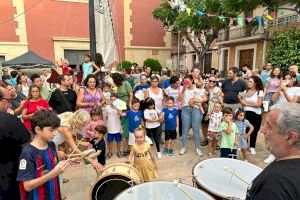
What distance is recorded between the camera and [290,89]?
4992mm

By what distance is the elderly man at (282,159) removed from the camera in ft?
4.00

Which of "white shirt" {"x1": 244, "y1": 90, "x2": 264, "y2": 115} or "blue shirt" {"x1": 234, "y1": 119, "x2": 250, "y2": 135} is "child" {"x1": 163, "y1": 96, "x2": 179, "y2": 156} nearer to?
"blue shirt" {"x1": 234, "y1": 119, "x2": 250, "y2": 135}

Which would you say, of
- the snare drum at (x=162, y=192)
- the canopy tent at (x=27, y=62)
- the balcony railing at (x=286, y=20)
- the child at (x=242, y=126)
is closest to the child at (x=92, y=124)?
the snare drum at (x=162, y=192)

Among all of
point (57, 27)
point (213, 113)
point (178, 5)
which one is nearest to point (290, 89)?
point (213, 113)

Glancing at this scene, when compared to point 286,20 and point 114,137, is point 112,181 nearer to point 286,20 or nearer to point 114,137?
point 114,137

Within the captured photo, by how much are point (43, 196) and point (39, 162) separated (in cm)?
33

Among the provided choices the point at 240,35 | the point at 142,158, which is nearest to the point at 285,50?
the point at 240,35

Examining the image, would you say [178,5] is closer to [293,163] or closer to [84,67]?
[84,67]

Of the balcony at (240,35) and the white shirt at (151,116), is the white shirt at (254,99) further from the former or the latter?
the balcony at (240,35)

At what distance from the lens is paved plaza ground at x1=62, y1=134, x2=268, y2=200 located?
12.9 ft

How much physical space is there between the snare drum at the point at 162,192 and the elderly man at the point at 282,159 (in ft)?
2.59

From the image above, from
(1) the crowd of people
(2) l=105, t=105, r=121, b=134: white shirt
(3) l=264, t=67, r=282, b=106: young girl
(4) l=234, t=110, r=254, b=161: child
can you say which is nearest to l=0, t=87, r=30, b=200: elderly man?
(1) the crowd of people

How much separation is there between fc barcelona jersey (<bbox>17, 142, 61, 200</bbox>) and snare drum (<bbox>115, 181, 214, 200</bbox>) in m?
0.67

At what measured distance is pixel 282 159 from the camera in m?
1.39
